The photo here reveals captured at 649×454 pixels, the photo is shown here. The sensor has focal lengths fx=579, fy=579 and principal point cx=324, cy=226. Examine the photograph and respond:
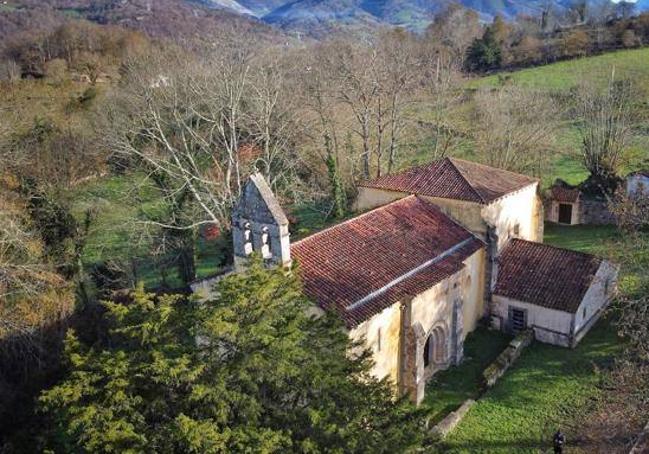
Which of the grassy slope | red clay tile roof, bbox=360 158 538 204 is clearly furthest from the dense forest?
red clay tile roof, bbox=360 158 538 204

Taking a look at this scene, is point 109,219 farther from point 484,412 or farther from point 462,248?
point 484,412

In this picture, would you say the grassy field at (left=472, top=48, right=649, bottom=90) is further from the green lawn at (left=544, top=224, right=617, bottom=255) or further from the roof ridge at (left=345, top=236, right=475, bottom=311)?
the roof ridge at (left=345, top=236, right=475, bottom=311)

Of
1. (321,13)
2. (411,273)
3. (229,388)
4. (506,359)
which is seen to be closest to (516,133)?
(506,359)

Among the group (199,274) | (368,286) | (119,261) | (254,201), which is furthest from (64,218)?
(368,286)

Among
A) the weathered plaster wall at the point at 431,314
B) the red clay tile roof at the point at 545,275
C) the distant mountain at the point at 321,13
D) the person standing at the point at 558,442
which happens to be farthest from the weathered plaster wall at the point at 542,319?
the distant mountain at the point at 321,13

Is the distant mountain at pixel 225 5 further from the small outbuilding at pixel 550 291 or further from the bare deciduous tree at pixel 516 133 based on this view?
the small outbuilding at pixel 550 291

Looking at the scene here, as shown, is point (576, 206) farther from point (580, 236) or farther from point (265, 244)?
point (265, 244)
